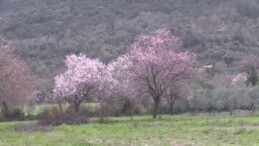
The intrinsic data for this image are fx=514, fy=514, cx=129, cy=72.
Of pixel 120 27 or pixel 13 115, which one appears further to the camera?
pixel 120 27

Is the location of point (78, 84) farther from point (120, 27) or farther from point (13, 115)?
point (120, 27)

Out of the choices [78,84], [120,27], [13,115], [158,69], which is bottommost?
[13,115]

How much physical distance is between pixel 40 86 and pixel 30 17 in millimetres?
41459

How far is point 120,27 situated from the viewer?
379ft

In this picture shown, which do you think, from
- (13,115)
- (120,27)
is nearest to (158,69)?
(13,115)

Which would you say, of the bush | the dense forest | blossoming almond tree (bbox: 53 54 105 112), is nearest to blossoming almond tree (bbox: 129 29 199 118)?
blossoming almond tree (bbox: 53 54 105 112)

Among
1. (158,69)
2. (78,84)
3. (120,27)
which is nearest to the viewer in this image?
(158,69)

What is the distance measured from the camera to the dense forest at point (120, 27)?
99.7 metres

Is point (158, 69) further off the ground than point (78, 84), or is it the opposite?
point (158, 69)

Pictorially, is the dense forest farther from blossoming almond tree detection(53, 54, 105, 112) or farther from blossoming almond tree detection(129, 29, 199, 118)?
blossoming almond tree detection(129, 29, 199, 118)

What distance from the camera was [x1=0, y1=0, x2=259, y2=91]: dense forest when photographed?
99.7 m

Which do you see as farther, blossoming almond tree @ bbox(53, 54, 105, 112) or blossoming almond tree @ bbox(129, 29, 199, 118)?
blossoming almond tree @ bbox(53, 54, 105, 112)

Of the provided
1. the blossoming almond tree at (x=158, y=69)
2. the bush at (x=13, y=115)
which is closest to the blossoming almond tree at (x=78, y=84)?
the blossoming almond tree at (x=158, y=69)

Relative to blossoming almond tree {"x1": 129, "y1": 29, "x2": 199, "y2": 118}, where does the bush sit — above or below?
below
